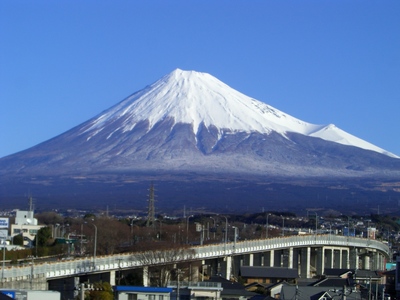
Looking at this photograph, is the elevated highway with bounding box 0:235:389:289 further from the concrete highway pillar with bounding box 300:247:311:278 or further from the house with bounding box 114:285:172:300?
the house with bounding box 114:285:172:300

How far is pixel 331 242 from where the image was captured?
244ft

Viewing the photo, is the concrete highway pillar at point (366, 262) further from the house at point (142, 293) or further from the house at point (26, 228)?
the house at point (142, 293)

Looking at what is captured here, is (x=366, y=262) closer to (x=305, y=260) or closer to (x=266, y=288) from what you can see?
A: (x=305, y=260)

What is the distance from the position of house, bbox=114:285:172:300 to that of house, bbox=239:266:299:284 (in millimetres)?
14319

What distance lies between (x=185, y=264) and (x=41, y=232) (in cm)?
1495

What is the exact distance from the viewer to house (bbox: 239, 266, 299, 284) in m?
50.9

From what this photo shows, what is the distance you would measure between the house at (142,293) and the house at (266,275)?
14319mm

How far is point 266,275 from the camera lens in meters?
51.7

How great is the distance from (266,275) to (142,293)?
16409mm

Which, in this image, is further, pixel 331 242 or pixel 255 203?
pixel 255 203

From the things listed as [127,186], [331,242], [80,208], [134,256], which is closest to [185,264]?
[134,256]

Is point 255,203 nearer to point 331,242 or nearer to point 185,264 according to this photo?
point 331,242

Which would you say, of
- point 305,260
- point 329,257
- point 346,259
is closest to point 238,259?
point 305,260

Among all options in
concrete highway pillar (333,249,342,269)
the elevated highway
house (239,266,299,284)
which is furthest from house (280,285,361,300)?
concrete highway pillar (333,249,342,269)
